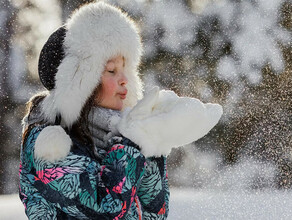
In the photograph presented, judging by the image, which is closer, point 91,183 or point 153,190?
point 91,183

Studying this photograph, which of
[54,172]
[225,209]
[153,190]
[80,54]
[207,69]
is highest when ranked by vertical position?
[207,69]

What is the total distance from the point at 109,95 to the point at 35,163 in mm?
355

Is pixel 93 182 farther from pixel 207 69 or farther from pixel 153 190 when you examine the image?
pixel 207 69

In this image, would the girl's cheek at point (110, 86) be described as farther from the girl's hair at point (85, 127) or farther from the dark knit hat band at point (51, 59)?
the dark knit hat band at point (51, 59)

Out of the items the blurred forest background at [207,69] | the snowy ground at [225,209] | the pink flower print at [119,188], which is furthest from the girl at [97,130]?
the blurred forest background at [207,69]

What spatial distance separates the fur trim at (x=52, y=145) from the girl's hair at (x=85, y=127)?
0.09m

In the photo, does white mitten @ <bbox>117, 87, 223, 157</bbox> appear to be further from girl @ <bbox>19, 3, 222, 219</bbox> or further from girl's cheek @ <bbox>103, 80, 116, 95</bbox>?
girl's cheek @ <bbox>103, 80, 116, 95</bbox>

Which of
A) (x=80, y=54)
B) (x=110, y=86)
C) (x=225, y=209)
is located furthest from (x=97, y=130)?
(x=225, y=209)

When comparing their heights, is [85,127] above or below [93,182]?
above

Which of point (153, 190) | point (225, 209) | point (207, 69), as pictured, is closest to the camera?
point (153, 190)

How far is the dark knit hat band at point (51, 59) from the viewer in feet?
5.75

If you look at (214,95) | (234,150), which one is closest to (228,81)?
(214,95)

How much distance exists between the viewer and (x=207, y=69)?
9625mm

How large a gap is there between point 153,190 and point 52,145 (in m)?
0.39
